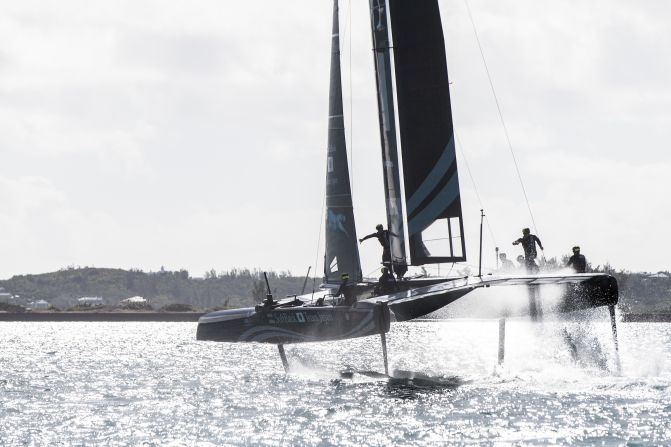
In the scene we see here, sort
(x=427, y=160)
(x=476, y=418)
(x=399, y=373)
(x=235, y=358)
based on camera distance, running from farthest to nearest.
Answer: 1. (x=235, y=358)
2. (x=399, y=373)
3. (x=427, y=160)
4. (x=476, y=418)

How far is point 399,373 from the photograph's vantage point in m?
26.6

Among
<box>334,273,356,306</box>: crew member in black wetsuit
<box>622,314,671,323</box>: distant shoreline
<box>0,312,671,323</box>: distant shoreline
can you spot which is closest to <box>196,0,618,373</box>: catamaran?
<box>334,273,356,306</box>: crew member in black wetsuit

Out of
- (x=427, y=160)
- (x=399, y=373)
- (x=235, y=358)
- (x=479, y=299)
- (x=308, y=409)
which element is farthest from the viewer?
(x=235, y=358)

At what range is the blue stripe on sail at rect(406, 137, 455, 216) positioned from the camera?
23.7 metres

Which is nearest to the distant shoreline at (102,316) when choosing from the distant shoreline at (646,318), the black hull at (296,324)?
the distant shoreline at (646,318)

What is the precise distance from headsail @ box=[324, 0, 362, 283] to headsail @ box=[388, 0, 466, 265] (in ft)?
9.95

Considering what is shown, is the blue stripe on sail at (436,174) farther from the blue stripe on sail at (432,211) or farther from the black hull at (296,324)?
the black hull at (296,324)

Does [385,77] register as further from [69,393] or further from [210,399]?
[69,393]

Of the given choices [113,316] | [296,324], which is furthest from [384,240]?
[113,316]

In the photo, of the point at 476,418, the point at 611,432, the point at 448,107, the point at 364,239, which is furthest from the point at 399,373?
the point at 611,432

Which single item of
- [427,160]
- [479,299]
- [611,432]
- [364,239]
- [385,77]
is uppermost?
[385,77]

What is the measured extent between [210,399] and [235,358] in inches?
599

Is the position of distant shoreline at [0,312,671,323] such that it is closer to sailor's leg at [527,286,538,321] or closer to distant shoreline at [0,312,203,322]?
distant shoreline at [0,312,203,322]

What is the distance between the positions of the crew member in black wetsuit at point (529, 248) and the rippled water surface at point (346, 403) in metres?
2.63
